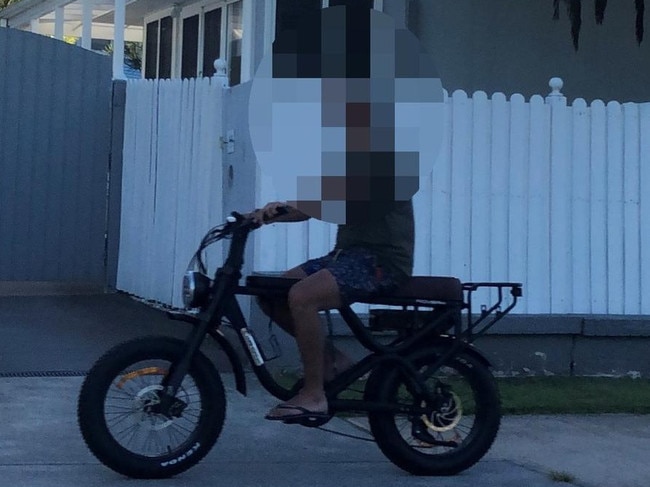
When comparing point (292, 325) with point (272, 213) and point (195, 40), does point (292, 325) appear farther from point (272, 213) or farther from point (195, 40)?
point (195, 40)

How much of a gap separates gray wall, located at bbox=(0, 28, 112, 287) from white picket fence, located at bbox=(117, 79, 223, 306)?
270mm

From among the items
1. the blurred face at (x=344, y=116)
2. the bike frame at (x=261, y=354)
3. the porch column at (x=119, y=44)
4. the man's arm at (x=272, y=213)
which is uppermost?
the porch column at (x=119, y=44)

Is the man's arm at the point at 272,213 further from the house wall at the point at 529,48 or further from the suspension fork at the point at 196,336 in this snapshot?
the house wall at the point at 529,48

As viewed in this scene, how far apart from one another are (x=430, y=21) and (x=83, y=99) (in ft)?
11.4

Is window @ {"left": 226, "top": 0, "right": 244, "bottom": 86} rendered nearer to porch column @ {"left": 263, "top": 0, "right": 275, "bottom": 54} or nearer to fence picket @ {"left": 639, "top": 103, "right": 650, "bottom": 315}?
porch column @ {"left": 263, "top": 0, "right": 275, "bottom": 54}

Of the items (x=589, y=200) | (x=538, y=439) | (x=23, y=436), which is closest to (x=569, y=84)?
(x=589, y=200)

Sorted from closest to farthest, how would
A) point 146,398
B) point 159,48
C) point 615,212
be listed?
point 146,398
point 615,212
point 159,48

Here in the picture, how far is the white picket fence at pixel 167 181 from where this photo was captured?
9094mm

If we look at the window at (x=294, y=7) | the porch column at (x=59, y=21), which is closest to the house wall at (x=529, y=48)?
the window at (x=294, y=7)

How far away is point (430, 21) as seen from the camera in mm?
11578

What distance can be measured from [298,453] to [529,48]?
6.98m

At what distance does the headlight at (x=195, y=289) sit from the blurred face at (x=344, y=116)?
0.58 meters

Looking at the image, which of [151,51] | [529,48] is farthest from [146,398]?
[151,51]

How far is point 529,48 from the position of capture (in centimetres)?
1191
